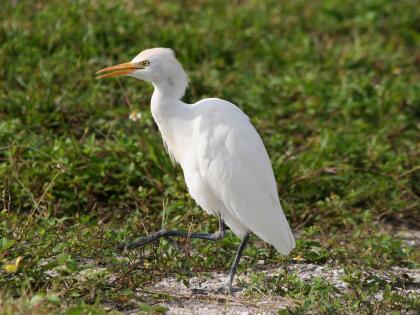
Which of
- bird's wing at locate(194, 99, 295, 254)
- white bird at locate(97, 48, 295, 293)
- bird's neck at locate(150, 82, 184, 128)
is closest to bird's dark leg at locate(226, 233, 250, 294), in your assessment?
white bird at locate(97, 48, 295, 293)

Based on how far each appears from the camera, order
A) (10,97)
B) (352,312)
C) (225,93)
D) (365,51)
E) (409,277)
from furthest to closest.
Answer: (365,51)
(225,93)
(10,97)
(409,277)
(352,312)

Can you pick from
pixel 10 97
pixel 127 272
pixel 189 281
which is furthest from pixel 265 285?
pixel 10 97

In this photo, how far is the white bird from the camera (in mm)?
3789

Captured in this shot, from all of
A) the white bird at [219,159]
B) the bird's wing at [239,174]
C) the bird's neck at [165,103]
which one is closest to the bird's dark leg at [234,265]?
the white bird at [219,159]

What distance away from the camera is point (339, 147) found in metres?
5.43

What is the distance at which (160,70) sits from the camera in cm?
397

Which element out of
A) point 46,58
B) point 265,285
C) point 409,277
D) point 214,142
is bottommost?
point 409,277

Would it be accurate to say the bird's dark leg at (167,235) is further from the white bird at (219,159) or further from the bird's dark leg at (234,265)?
the bird's dark leg at (234,265)

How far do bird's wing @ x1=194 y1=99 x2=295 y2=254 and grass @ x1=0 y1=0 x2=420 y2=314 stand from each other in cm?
22

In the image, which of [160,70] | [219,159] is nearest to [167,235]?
[219,159]

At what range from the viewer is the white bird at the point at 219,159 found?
3.79 metres

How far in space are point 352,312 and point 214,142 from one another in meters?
0.98

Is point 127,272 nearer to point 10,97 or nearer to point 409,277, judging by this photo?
point 409,277

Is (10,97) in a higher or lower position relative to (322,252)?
higher
